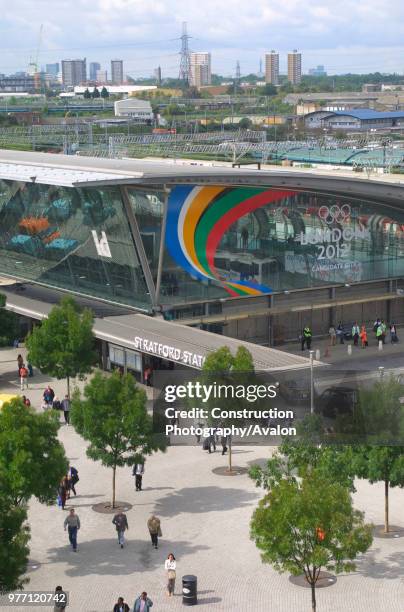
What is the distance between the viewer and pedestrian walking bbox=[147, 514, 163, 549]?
71.9 ft

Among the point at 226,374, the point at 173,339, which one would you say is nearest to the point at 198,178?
the point at 173,339

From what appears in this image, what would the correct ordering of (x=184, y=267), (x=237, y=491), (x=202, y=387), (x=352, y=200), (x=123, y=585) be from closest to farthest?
(x=123, y=585), (x=202, y=387), (x=237, y=491), (x=184, y=267), (x=352, y=200)

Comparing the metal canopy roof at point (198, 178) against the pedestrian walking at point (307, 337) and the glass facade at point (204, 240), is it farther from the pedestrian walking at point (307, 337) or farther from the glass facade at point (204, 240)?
the pedestrian walking at point (307, 337)

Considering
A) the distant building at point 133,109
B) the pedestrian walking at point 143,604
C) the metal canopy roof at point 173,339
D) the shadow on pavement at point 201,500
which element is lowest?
the shadow on pavement at point 201,500

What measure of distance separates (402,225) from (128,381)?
18704 mm

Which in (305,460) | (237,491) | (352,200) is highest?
(352,200)

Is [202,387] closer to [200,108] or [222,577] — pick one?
[222,577]

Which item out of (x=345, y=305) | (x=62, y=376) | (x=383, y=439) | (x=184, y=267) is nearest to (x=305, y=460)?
(x=383, y=439)

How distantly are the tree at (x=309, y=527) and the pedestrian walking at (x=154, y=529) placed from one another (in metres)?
3.67

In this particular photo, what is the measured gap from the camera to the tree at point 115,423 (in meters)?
23.8

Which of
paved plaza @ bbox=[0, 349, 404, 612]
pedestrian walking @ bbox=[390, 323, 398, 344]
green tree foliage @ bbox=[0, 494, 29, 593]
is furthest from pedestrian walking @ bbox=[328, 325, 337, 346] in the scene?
green tree foliage @ bbox=[0, 494, 29, 593]

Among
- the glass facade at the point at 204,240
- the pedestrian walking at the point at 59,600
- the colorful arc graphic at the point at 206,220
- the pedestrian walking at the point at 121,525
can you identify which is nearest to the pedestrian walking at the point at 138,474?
the pedestrian walking at the point at 121,525

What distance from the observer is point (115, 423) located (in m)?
23.8

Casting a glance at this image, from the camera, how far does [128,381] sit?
24594mm
